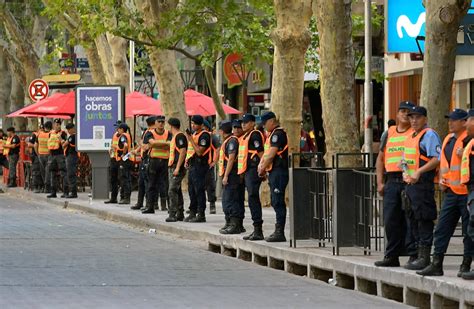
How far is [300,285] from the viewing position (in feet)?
50.8

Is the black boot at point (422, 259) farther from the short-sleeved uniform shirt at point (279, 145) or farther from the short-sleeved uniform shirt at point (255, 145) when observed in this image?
the short-sleeved uniform shirt at point (255, 145)

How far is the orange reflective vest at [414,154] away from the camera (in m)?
14.4

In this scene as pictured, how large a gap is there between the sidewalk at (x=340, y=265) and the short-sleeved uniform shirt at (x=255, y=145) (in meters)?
1.09

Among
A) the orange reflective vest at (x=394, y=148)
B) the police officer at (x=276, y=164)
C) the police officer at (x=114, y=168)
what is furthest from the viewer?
the police officer at (x=114, y=168)

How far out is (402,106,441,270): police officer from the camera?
14.2 meters

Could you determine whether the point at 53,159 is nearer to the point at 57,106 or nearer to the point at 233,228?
the point at 57,106

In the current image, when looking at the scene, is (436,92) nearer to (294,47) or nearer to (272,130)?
(272,130)

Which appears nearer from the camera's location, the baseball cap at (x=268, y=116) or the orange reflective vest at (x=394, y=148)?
the orange reflective vest at (x=394, y=148)

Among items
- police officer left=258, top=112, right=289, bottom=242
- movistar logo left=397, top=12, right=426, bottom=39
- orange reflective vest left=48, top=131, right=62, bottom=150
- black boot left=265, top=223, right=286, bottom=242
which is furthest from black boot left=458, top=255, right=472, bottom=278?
orange reflective vest left=48, top=131, right=62, bottom=150

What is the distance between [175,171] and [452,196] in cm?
1142

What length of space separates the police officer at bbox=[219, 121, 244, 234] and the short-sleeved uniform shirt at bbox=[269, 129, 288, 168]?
202 centimetres

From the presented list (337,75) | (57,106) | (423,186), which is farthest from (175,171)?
(57,106)

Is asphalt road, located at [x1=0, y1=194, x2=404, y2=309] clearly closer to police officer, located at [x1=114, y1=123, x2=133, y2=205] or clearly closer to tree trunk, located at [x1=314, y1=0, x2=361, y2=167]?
tree trunk, located at [x1=314, y1=0, x2=361, y2=167]

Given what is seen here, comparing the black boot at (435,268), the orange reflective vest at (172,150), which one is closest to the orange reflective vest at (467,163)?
the black boot at (435,268)
